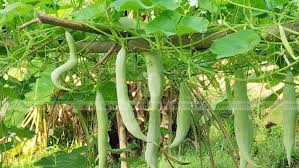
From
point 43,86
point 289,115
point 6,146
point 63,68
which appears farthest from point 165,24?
point 6,146

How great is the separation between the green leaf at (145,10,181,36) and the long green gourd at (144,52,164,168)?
0.27ft

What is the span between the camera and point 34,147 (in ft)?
15.9

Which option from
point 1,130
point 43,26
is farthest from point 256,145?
point 43,26

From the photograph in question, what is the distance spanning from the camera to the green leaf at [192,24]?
87 cm

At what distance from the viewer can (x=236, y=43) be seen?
0.92m

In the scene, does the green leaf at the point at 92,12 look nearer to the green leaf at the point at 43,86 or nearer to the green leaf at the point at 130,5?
the green leaf at the point at 130,5

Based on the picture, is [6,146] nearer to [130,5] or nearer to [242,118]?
[242,118]

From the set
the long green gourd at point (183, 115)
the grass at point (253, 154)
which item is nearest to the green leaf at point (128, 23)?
the long green gourd at point (183, 115)

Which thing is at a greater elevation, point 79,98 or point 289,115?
point 79,98

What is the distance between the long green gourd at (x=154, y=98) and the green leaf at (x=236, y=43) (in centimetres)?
9

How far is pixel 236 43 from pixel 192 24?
0.09m

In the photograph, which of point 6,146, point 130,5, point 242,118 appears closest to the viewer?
point 130,5

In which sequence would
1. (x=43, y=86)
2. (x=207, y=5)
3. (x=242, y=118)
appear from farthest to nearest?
(x=43, y=86), (x=242, y=118), (x=207, y=5)

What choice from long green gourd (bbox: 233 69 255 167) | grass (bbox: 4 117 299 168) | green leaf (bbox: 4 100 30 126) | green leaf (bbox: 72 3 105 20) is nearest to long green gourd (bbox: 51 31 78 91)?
green leaf (bbox: 72 3 105 20)
